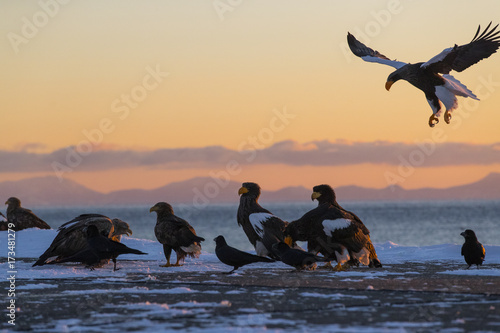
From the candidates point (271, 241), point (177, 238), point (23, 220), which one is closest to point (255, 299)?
point (177, 238)

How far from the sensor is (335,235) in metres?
13.6

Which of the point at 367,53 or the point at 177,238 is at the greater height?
the point at 367,53

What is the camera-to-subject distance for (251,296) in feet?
31.7

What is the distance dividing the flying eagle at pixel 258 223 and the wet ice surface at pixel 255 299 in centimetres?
93

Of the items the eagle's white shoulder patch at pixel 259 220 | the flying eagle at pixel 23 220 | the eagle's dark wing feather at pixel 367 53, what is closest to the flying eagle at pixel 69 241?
the eagle's white shoulder patch at pixel 259 220

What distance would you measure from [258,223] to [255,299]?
6.34 m

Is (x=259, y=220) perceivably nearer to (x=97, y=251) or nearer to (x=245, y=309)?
(x=97, y=251)

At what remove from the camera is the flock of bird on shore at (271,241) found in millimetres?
13289

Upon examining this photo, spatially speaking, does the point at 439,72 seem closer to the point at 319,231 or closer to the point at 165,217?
the point at 319,231

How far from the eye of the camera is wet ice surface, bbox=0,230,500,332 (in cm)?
758

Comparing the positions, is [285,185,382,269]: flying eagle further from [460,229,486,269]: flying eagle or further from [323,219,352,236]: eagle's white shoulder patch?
[460,229,486,269]: flying eagle

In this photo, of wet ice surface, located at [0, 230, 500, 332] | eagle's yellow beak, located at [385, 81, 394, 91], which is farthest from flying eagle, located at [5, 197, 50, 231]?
eagle's yellow beak, located at [385, 81, 394, 91]

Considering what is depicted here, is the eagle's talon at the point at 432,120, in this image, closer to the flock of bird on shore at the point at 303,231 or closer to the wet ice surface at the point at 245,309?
the flock of bird on shore at the point at 303,231

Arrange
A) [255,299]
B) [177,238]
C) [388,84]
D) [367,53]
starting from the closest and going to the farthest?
1. [255,299]
2. [177,238]
3. [388,84]
4. [367,53]
